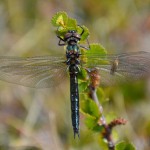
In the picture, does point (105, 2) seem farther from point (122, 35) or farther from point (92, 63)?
point (92, 63)

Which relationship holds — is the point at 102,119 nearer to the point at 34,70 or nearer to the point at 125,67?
the point at 125,67

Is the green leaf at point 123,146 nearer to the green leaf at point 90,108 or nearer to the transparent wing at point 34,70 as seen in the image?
the green leaf at point 90,108

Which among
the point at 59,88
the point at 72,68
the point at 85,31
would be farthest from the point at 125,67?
the point at 59,88

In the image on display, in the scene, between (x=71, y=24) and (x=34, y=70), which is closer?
(x=71, y=24)

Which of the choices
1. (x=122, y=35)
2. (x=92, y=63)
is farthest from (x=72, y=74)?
(x=122, y=35)

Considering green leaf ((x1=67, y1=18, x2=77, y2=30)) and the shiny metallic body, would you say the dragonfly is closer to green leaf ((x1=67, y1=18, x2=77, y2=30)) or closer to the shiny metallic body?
the shiny metallic body
